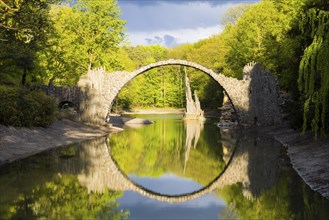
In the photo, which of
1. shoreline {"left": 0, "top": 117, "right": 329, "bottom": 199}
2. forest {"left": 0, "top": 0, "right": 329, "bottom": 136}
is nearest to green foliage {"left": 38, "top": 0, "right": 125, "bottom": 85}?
forest {"left": 0, "top": 0, "right": 329, "bottom": 136}

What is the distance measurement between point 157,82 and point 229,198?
87.7m

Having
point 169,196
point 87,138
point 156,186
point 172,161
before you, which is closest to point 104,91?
point 87,138

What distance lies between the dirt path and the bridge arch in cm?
277

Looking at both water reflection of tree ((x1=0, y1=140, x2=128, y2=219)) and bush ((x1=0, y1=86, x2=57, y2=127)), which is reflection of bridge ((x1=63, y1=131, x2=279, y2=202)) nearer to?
water reflection of tree ((x1=0, y1=140, x2=128, y2=219))

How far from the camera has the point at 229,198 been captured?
13.9m

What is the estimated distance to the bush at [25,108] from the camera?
25391 millimetres

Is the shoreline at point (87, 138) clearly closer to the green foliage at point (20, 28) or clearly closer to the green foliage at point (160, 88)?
the green foliage at point (20, 28)

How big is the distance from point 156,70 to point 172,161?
80785mm

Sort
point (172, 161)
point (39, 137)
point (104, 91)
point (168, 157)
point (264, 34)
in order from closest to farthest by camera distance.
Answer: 1. point (172, 161)
2. point (168, 157)
3. point (39, 137)
4. point (104, 91)
5. point (264, 34)

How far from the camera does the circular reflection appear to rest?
1709 cm

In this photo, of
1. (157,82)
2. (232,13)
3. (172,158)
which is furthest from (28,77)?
(157,82)

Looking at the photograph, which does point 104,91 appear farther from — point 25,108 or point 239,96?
point 25,108

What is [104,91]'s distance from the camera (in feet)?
128

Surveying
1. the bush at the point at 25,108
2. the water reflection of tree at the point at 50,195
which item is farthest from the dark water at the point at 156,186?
the bush at the point at 25,108
